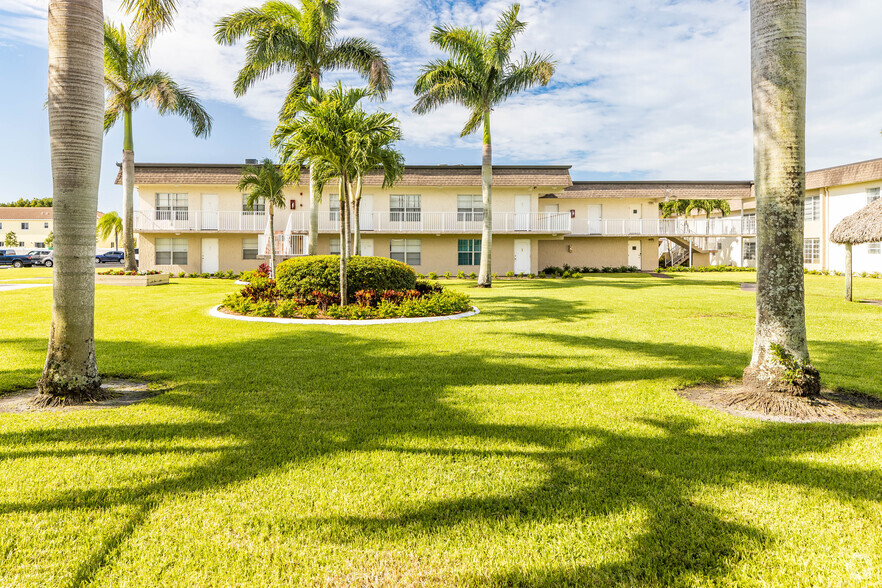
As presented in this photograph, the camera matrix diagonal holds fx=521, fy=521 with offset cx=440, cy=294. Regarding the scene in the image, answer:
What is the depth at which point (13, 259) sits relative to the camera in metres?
40.0

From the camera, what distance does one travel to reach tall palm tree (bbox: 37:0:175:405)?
5.15m

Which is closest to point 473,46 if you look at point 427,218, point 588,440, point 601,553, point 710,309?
point 427,218

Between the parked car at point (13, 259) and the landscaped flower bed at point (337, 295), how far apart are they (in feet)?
122

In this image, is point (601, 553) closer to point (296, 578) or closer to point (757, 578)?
point (757, 578)

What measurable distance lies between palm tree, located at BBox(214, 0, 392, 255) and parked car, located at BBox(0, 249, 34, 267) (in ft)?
104

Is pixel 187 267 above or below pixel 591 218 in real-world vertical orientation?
below

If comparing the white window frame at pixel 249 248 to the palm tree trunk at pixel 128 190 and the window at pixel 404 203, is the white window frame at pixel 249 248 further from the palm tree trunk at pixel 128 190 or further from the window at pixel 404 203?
the window at pixel 404 203

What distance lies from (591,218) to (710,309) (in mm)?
22196

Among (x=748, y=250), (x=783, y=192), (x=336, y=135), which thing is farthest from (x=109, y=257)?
(x=748, y=250)

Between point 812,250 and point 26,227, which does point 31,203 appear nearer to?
point 26,227

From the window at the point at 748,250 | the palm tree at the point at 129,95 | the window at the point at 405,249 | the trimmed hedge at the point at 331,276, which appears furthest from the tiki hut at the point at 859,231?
the palm tree at the point at 129,95

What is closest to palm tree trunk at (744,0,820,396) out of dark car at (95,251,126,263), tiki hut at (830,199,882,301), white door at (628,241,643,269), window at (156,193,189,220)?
tiki hut at (830,199,882,301)

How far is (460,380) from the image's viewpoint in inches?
245

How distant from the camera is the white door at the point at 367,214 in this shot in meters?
29.1
